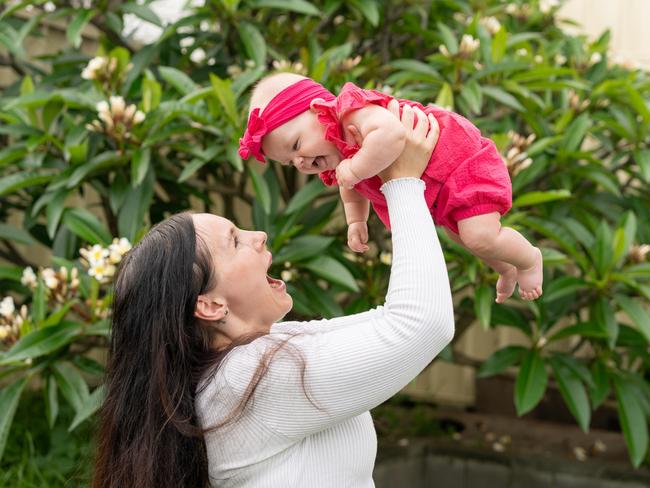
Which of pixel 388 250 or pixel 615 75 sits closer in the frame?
pixel 388 250

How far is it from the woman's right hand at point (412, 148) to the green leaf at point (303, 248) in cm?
133

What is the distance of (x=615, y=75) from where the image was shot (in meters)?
3.38

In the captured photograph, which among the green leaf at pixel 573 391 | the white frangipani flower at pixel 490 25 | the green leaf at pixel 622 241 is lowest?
the green leaf at pixel 573 391

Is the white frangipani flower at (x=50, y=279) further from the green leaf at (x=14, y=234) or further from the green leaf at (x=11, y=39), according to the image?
the green leaf at (x=11, y=39)

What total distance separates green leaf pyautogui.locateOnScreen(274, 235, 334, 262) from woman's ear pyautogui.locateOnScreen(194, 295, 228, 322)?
1.19 metres

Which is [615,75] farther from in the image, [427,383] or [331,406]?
[331,406]

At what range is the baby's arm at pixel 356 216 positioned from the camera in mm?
1526

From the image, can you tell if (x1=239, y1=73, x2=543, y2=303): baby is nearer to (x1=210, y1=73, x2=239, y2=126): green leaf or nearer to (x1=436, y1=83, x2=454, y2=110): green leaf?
(x1=210, y1=73, x2=239, y2=126): green leaf

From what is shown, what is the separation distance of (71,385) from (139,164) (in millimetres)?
641

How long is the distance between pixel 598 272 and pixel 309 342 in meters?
1.63

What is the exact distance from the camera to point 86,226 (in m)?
2.65

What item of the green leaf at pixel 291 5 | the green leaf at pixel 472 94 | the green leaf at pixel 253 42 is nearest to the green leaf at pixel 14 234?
the green leaf at pixel 253 42

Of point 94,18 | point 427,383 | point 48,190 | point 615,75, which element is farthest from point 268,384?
point 427,383

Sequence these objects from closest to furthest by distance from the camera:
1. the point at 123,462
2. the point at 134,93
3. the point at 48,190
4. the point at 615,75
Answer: the point at 123,462
the point at 48,190
the point at 134,93
the point at 615,75
